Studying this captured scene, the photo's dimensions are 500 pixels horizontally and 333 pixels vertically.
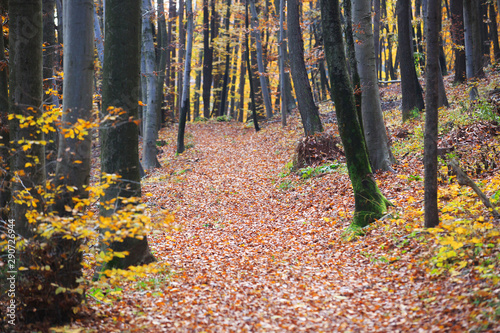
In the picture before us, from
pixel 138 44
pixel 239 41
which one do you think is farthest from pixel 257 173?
pixel 239 41

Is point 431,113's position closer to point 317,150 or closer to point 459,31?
point 317,150

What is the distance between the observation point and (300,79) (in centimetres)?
1472

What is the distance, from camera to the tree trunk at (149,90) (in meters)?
14.4

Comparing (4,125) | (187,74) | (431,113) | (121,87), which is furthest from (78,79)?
(187,74)

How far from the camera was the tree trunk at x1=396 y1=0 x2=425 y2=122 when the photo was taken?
1351cm

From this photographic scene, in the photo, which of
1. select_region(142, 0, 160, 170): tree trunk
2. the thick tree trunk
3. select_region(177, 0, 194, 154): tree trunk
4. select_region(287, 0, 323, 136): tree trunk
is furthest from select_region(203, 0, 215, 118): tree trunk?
the thick tree trunk

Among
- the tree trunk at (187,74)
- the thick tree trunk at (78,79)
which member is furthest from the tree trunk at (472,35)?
the thick tree trunk at (78,79)

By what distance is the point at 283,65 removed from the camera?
64.8 ft

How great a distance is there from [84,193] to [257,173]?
987cm

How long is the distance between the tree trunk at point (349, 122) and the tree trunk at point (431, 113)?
57.9 inches

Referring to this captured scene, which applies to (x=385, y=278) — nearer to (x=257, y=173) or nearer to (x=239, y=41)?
(x=257, y=173)

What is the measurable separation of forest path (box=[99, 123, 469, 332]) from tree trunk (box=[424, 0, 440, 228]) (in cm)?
106

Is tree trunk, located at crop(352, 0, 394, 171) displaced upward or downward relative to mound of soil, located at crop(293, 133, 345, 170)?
upward

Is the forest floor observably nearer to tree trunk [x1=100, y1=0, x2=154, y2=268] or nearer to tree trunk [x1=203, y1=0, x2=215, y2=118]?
tree trunk [x1=100, y1=0, x2=154, y2=268]
